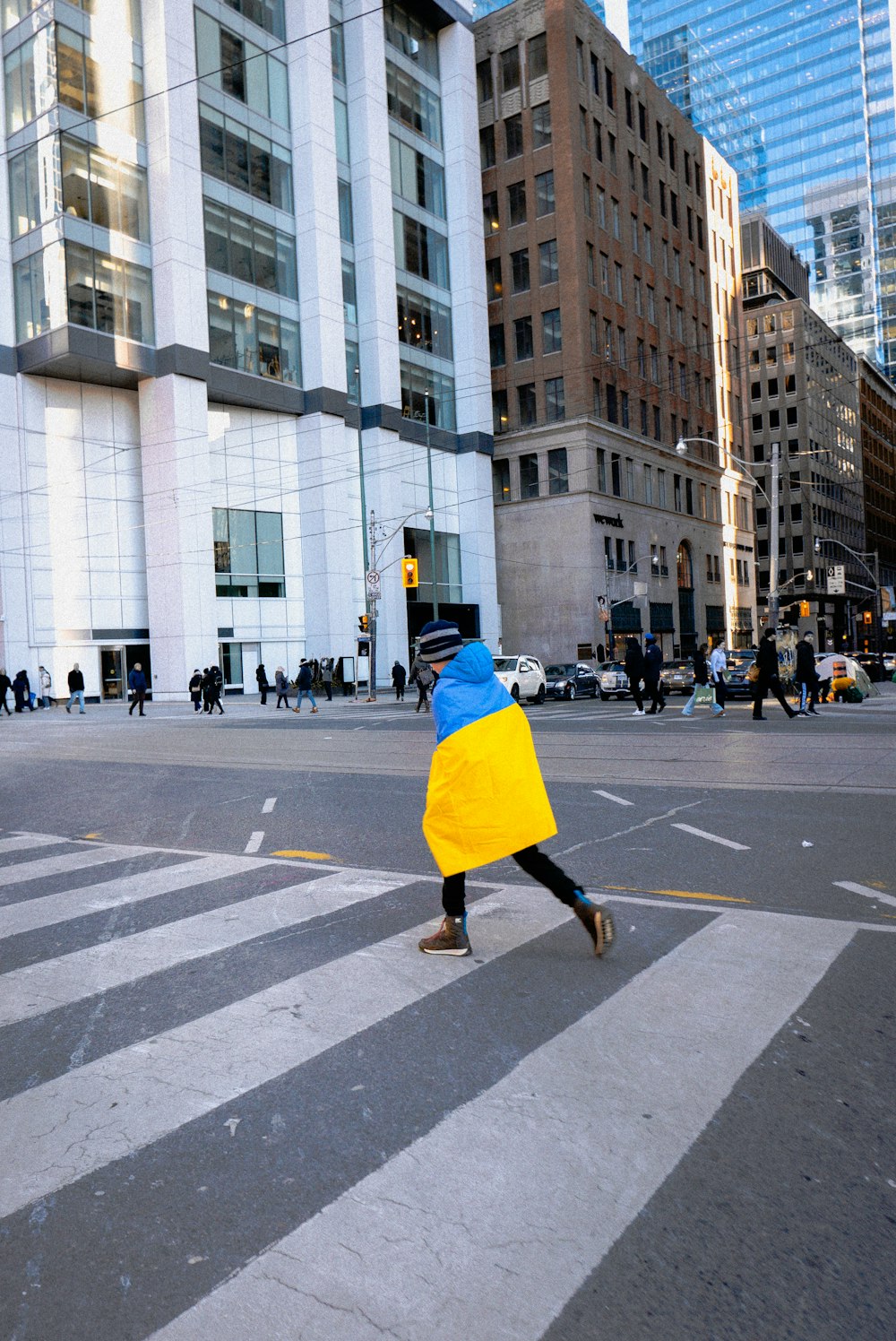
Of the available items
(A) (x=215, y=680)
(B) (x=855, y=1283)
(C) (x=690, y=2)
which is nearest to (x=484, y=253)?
(A) (x=215, y=680)

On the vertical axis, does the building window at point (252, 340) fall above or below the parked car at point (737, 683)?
above

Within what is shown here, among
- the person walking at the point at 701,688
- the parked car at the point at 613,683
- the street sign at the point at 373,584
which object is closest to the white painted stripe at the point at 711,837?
the person walking at the point at 701,688

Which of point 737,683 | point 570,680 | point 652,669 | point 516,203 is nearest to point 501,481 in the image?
point 516,203

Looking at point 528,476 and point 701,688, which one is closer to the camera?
point 701,688

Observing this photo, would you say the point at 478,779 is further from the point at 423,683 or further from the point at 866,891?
the point at 423,683

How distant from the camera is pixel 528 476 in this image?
58469 millimetres

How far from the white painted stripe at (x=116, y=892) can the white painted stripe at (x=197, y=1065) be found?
2.23 meters

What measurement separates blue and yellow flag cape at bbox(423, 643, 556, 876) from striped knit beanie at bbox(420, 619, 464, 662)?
0.28 feet

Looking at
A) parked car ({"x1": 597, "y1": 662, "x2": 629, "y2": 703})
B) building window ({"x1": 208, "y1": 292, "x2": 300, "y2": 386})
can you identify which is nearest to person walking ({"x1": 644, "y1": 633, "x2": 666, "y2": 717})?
parked car ({"x1": 597, "y1": 662, "x2": 629, "y2": 703})

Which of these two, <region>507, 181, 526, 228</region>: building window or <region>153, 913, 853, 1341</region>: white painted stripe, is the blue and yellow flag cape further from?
<region>507, 181, 526, 228</region>: building window

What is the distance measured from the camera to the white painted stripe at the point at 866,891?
606 cm

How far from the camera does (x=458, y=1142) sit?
124 inches

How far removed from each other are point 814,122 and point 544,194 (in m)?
106

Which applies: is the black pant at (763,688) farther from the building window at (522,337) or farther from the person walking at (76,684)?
the building window at (522,337)
